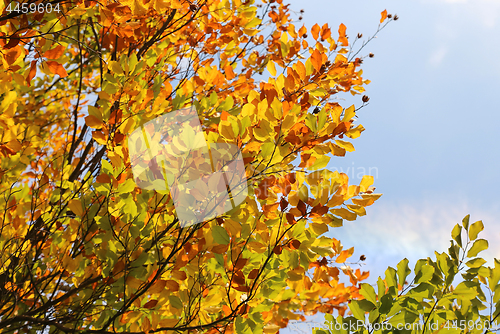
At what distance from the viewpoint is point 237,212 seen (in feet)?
4.59

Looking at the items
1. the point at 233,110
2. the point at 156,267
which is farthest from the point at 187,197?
the point at 233,110

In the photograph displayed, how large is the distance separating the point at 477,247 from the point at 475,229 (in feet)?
0.25

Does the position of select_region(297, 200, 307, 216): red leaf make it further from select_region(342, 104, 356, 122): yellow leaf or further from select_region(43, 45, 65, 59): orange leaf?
select_region(43, 45, 65, 59): orange leaf

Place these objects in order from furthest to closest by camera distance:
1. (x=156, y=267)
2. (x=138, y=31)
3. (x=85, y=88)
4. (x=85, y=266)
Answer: (x=85, y=88) < (x=138, y=31) < (x=85, y=266) < (x=156, y=267)

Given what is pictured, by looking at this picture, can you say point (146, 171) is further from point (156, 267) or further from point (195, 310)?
point (195, 310)

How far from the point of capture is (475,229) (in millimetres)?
1292

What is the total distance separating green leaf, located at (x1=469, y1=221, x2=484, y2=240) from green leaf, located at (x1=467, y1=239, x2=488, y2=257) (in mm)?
23

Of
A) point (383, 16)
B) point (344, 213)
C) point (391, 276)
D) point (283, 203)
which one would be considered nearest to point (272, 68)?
point (283, 203)

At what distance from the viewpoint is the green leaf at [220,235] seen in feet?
4.22

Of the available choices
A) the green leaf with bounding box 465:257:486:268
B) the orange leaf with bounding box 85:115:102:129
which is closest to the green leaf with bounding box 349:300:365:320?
the green leaf with bounding box 465:257:486:268

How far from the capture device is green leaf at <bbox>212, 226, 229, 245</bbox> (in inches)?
50.6

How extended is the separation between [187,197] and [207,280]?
498 mm

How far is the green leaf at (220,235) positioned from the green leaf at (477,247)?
3.54 feet

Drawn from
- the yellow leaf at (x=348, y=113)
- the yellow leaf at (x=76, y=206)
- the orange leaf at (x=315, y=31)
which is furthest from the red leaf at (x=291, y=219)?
the orange leaf at (x=315, y=31)
